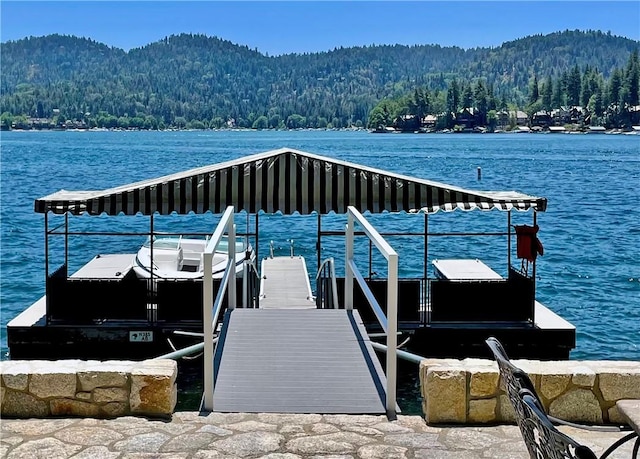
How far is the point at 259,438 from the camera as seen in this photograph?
5496 mm

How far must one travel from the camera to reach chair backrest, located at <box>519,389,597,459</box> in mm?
2906

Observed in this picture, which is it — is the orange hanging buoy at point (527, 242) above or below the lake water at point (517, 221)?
above

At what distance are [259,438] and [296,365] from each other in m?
1.66

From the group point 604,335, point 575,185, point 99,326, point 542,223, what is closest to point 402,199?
point 99,326

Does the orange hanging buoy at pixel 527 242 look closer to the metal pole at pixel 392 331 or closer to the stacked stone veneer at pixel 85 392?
the metal pole at pixel 392 331

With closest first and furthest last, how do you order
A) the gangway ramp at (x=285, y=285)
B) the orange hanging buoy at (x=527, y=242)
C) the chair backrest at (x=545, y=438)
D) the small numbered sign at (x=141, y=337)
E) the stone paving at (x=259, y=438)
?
the chair backrest at (x=545, y=438) → the stone paving at (x=259, y=438) → the small numbered sign at (x=141, y=337) → the orange hanging buoy at (x=527, y=242) → the gangway ramp at (x=285, y=285)

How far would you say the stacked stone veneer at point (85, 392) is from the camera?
5.79 m

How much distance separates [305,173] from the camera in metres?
11.5

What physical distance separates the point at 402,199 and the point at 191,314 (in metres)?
3.18

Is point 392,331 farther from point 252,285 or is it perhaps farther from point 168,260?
point 168,260

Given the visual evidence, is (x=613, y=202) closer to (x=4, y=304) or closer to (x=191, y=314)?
(x=4, y=304)

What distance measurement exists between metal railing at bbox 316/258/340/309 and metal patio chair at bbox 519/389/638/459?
24.8ft

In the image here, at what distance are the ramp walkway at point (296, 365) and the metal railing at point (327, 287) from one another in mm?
2131

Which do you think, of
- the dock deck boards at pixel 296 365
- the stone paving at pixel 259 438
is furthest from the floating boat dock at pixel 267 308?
the stone paving at pixel 259 438
